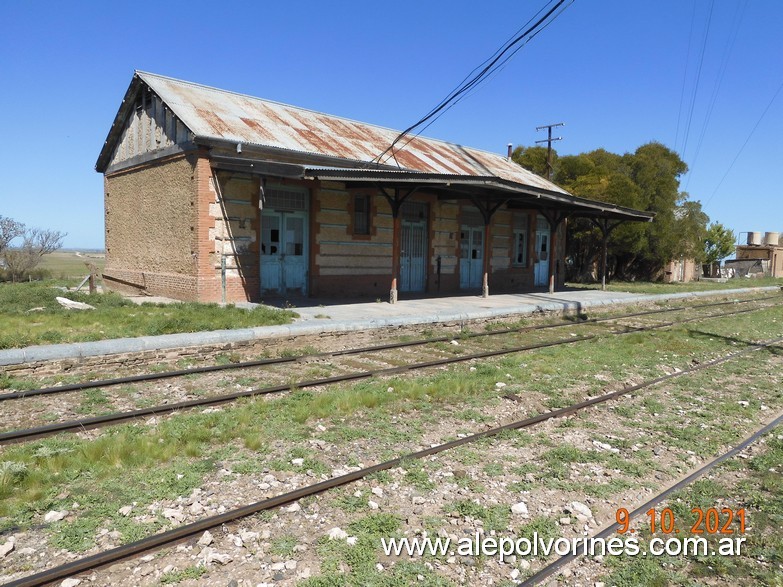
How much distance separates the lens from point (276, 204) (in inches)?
620

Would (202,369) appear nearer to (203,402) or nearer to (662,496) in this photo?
(203,402)

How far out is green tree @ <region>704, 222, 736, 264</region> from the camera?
48.8m

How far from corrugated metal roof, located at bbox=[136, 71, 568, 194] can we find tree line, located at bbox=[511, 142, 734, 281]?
407 inches

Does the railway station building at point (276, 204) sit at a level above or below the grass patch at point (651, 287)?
above

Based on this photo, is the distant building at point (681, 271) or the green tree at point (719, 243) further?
the green tree at point (719, 243)

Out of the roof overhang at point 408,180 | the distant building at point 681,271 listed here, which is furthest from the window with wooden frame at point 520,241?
the distant building at point 681,271

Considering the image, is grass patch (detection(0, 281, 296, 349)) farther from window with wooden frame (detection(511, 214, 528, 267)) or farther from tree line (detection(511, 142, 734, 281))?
tree line (detection(511, 142, 734, 281))

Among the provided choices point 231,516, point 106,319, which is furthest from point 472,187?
point 231,516

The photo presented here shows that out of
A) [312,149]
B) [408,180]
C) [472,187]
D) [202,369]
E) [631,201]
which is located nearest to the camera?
[202,369]

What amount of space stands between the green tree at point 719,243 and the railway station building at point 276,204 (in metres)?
32.3

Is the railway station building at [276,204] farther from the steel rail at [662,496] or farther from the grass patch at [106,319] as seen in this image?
the steel rail at [662,496]

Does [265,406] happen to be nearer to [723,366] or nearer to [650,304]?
[723,366]

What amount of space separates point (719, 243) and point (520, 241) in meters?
37.0

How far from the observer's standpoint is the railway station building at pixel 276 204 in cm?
1442
